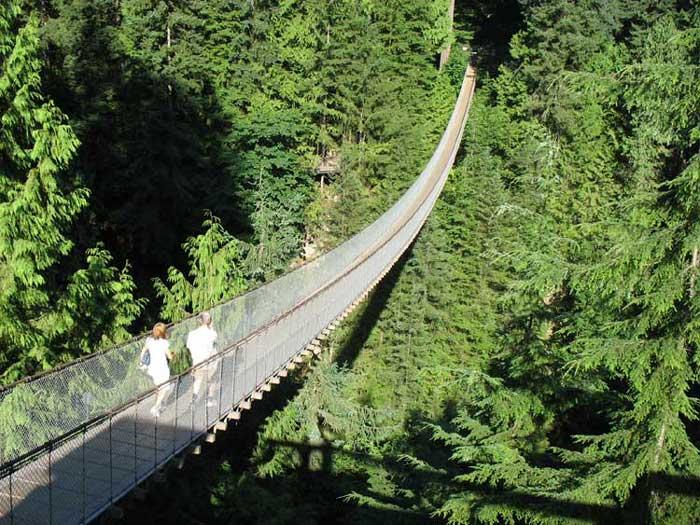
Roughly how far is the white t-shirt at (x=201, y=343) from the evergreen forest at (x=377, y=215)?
6.31 feet

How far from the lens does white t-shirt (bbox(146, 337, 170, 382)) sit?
5.68 meters

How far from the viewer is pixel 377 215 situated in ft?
60.4

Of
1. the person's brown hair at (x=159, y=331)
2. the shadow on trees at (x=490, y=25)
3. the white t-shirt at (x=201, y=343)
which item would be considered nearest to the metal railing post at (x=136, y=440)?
the person's brown hair at (x=159, y=331)

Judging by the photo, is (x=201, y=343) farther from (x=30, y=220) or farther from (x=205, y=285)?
(x=205, y=285)

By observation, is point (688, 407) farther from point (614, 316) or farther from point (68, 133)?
point (68, 133)

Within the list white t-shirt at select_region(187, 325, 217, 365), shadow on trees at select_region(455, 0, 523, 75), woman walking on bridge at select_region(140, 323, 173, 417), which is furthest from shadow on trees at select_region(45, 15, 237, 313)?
shadow on trees at select_region(455, 0, 523, 75)

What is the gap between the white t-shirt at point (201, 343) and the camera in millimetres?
6078

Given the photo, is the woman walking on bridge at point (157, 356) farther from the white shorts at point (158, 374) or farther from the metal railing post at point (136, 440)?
the metal railing post at point (136, 440)

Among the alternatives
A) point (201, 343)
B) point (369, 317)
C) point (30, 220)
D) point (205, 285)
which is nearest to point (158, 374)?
point (201, 343)

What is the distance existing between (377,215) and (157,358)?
42.9 feet

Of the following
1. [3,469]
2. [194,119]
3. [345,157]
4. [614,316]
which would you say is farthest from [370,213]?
[3,469]

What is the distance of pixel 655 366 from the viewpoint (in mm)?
4926

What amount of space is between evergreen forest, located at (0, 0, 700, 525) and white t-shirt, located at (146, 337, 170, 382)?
77.0 inches

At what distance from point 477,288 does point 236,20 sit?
33.0 feet
